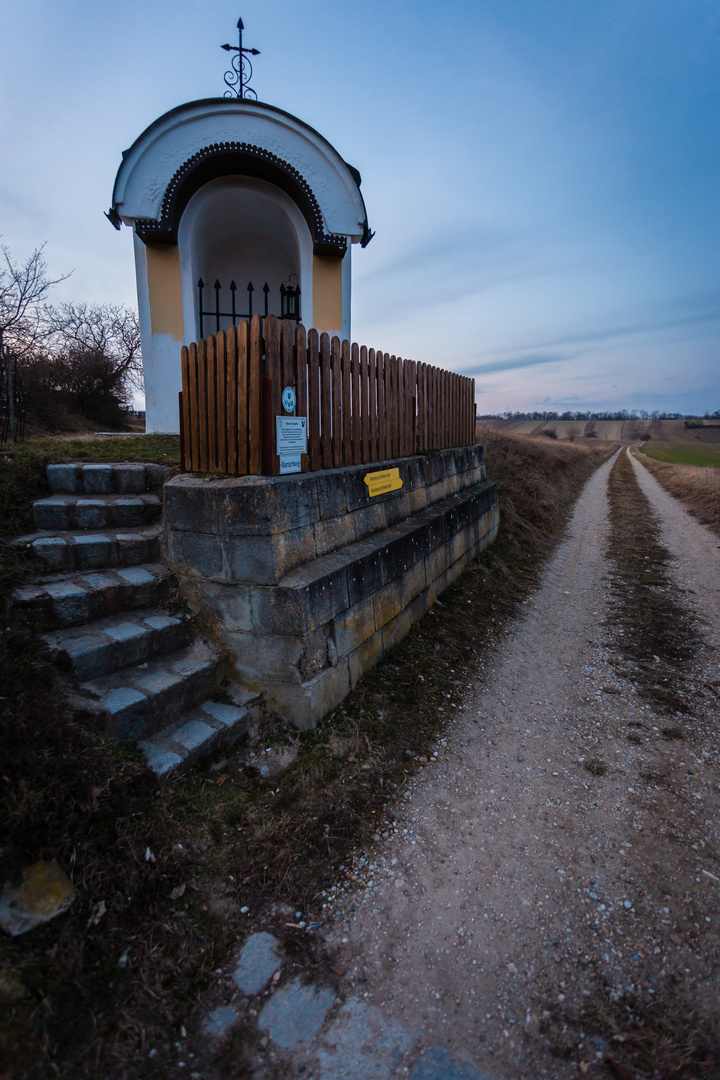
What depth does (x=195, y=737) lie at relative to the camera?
9.96 ft

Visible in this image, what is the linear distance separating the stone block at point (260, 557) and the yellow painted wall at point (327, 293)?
19.1ft

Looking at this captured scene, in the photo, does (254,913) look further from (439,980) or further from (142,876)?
(439,980)

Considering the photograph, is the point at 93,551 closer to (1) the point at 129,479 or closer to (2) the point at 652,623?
(1) the point at 129,479

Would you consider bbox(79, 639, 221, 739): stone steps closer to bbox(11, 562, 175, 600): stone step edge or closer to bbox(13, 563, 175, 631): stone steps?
bbox(13, 563, 175, 631): stone steps

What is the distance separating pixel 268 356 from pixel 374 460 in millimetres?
1900

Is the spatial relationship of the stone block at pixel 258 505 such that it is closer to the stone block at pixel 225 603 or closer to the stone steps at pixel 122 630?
the stone block at pixel 225 603

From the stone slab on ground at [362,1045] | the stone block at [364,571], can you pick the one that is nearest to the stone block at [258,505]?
the stone block at [364,571]

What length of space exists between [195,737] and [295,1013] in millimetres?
1486

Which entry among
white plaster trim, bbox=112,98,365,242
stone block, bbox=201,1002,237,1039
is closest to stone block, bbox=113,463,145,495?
stone block, bbox=201,1002,237,1039

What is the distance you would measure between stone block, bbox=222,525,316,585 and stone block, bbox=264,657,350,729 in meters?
0.75

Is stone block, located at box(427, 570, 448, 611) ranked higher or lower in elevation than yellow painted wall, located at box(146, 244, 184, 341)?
lower

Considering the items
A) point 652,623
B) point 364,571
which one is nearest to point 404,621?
point 364,571

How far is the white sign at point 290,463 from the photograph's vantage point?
3706mm

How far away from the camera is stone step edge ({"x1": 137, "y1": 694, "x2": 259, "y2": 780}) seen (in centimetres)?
280
